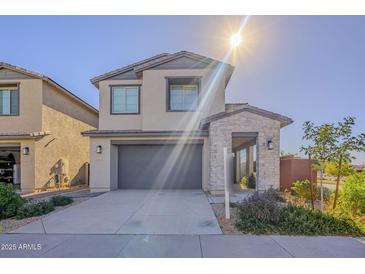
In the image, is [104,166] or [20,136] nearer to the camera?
[104,166]

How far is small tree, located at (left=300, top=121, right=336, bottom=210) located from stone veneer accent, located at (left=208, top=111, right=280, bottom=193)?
2.46 m

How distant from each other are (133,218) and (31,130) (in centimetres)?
1050

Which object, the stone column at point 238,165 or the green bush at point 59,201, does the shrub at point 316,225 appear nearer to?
the green bush at point 59,201

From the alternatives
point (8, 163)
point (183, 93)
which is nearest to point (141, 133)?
point (183, 93)

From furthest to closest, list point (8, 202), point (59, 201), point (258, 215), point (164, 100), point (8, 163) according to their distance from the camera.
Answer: point (8, 163)
point (164, 100)
point (59, 201)
point (8, 202)
point (258, 215)

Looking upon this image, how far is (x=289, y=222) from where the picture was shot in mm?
6227

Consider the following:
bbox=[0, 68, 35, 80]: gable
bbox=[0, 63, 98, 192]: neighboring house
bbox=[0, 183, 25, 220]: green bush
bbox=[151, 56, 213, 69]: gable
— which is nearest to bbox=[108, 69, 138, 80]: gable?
bbox=[151, 56, 213, 69]: gable

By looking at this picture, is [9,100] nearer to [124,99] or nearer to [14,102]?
[14,102]

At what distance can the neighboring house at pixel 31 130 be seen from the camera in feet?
45.8

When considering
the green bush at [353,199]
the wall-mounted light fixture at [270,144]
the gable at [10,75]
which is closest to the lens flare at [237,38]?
the wall-mounted light fixture at [270,144]

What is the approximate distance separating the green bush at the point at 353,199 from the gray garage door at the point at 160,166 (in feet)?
23.2

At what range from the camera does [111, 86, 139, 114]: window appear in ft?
45.7
